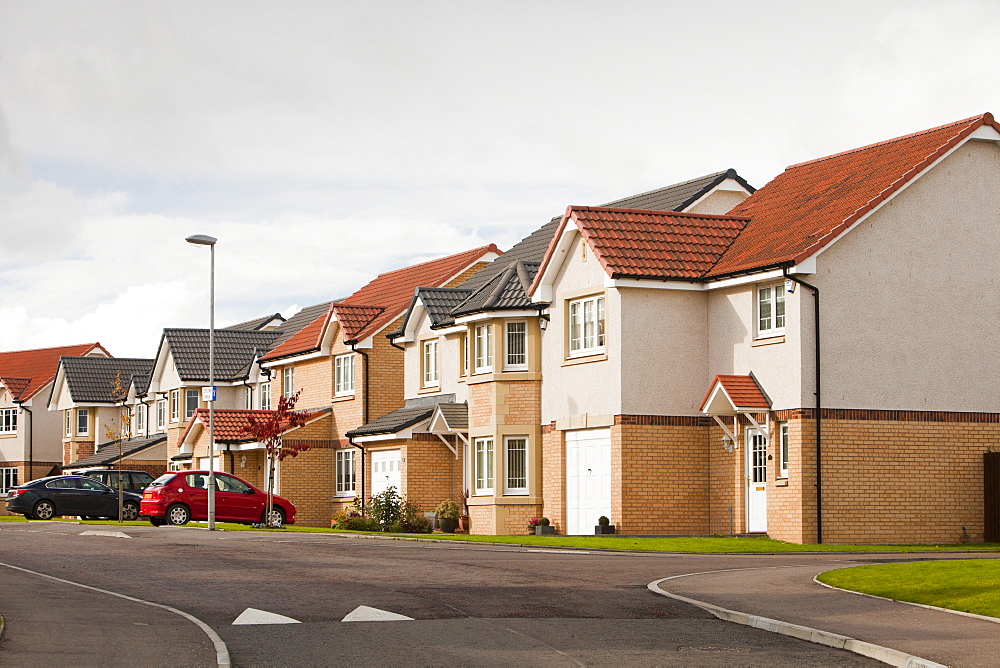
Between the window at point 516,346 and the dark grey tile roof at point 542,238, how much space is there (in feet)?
2.35

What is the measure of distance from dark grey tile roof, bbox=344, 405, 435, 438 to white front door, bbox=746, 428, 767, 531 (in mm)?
12659

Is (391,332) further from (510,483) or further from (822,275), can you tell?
(822,275)

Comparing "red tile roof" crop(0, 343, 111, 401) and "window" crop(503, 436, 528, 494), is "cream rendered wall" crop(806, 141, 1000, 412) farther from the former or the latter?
"red tile roof" crop(0, 343, 111, 401)

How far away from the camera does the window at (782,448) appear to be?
3164 centimetres

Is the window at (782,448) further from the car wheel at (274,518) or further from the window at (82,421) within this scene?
the window at (82,421)

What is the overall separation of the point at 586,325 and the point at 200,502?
12.3 meters

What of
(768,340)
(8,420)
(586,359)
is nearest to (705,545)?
(768,340)

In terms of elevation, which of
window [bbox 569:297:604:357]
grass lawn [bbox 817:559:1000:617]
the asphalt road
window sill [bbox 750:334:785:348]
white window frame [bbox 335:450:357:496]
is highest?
window [bbox 569:297:604:357]

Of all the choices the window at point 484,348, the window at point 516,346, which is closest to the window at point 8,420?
the window at point 484,348

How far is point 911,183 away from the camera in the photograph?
31.9 meters

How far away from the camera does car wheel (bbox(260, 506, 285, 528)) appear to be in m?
41.4

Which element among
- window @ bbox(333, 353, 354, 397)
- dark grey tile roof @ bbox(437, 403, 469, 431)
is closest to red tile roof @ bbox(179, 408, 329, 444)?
window @ bbox(333, 353, 354, 397)

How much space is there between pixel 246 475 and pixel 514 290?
19.0m

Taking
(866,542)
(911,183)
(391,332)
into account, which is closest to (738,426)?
(866,542)
